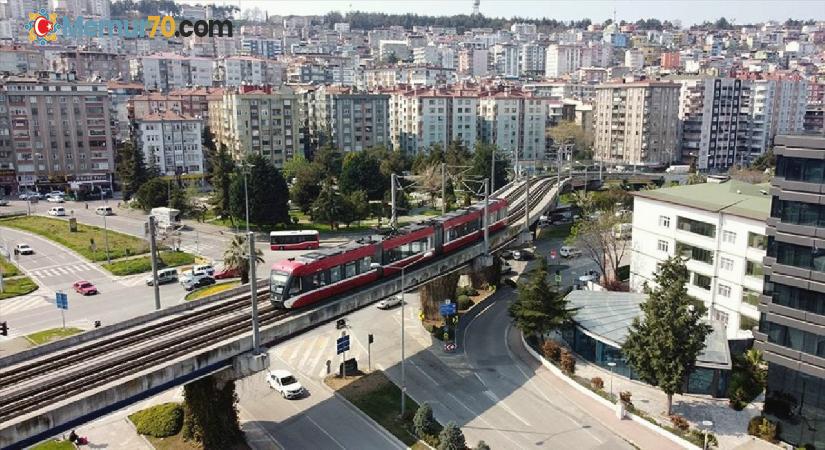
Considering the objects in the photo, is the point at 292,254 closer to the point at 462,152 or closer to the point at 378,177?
the point at 378,177

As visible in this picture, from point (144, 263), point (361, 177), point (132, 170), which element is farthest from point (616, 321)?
point (132, 170)

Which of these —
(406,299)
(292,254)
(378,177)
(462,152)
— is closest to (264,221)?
(292,254)

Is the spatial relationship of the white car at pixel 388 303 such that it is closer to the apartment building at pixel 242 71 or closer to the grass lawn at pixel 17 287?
the grass lawn at pixel 17 287

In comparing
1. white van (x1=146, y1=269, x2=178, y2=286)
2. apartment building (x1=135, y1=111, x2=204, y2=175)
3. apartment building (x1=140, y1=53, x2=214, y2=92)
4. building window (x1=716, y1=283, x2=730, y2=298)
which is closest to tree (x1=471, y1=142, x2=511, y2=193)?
apartment building (x1=135, y1=111, x2=204, y2=175)

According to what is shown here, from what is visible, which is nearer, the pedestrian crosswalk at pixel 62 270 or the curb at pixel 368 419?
the curb at pixel 368 419

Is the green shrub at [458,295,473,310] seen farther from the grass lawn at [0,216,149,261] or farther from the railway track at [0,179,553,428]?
the grass lawn at [0,216,149,261]

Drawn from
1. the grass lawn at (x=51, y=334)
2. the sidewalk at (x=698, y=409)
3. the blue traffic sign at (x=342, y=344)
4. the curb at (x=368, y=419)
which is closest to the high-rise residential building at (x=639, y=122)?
the sidewalk at (x=698, y=409)

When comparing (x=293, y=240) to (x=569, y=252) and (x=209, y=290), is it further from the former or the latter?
(x=569, y=252)
